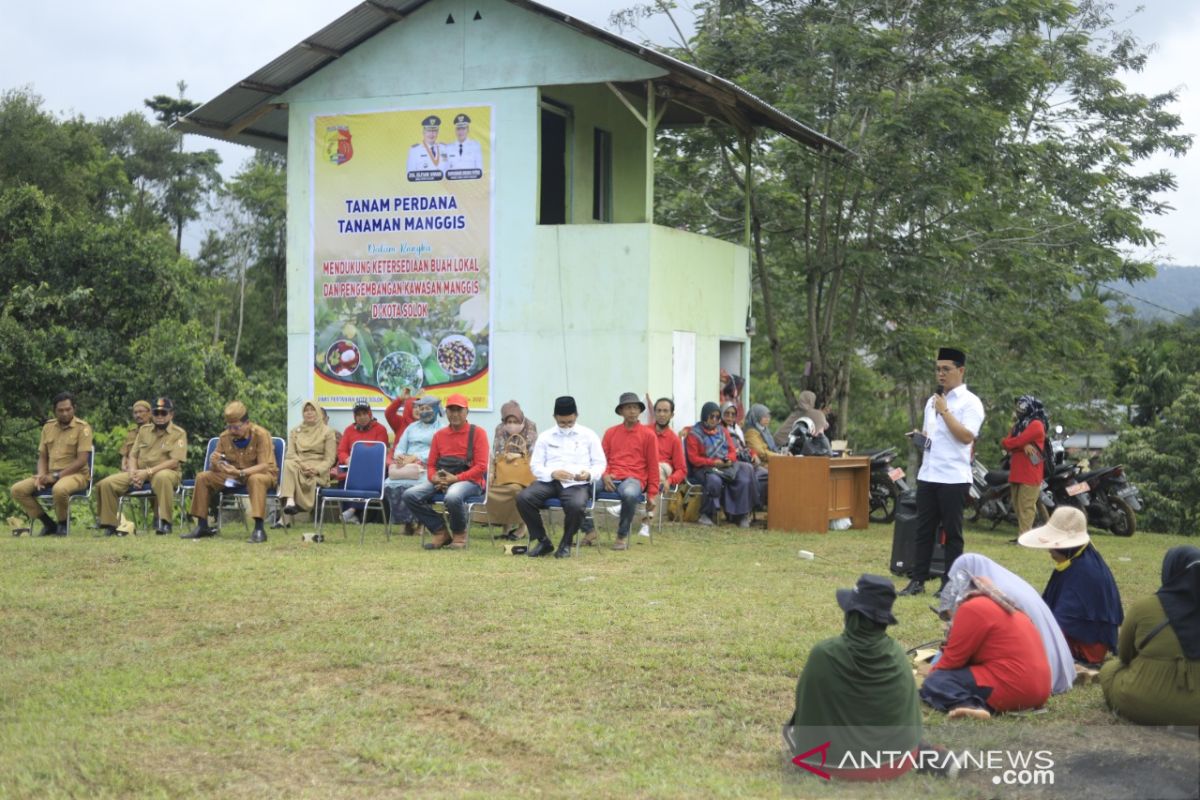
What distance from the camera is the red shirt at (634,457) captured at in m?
14.0

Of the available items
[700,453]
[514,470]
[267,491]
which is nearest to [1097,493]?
[700,453]

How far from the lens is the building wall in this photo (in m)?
16.3

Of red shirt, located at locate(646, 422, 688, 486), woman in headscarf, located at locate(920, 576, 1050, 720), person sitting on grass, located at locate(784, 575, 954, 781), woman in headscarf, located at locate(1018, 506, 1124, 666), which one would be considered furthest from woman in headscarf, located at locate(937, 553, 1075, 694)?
red shirt, located at locate(646, 422, 688, 486)

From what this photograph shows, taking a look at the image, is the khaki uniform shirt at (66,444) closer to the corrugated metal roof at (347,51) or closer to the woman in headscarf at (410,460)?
the woman in headscarf at (410,460)

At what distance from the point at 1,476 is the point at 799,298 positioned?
15.2 meters

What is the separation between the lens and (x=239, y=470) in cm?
1431

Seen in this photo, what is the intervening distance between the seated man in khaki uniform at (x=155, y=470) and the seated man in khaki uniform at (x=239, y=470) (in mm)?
406

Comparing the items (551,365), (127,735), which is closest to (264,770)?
(127,735)

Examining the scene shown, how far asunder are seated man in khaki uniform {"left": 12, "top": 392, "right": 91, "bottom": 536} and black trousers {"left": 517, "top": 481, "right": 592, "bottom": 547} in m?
4.84

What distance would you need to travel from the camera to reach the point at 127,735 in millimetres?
6688

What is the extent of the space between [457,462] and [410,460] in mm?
1028

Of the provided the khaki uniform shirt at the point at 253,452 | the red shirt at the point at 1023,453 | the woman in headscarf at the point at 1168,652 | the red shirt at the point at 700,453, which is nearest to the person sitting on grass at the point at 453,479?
the khaki uniform shirt at the point at 253,452

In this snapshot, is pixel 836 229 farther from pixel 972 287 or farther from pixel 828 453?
pixel 828 453

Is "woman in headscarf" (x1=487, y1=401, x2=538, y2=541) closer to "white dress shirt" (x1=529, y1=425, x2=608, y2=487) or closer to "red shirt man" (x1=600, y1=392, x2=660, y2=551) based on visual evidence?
"white dress shirt" (x1=529, y1=425, x2=608, y2=487)
